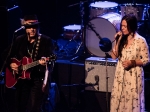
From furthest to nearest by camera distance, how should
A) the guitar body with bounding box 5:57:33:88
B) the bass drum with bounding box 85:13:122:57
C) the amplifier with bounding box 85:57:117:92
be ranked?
the bass drum with bounding box 85:13:122:57, the amplifier with bounding box 85:57:117:92, the guitar body with bounding box 5:57:33:88

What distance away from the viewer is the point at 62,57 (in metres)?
9.80

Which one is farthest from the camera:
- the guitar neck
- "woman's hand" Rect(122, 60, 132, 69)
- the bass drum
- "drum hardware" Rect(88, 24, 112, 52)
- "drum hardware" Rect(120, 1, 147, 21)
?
"drum hardware" Rect(120, 1, 147, 21)

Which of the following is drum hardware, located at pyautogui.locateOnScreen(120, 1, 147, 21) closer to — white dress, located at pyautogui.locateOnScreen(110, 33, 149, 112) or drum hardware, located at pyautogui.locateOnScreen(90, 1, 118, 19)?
drum hardware, located at pyautogui.locateOnScreen(90, 1, 118, 19)

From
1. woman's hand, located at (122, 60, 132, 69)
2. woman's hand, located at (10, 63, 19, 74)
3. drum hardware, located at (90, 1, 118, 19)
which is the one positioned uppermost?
drum hardware, located at (90, 1, 118, 19)

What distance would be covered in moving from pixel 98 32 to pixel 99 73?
116 centimetres

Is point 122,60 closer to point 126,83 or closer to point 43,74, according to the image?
point 126,83

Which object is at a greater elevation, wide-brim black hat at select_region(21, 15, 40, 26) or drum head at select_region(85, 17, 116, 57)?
wide-brim black hat at select_region(21, 15, 40, 26)

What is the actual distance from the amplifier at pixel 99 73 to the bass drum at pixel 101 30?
610 mm

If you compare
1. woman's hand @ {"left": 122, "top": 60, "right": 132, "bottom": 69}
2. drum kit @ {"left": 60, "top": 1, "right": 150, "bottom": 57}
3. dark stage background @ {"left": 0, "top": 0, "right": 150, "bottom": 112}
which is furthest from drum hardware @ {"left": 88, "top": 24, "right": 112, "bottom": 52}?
woman's hand @ {"left": 122, "top": 60, "right": 132, "bottom": 69}

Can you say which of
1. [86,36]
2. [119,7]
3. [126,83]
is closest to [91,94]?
[86,36]

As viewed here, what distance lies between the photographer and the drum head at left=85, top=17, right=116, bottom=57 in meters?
9.09

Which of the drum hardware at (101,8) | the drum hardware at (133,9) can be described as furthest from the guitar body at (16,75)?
the drum hardware at (133,9)

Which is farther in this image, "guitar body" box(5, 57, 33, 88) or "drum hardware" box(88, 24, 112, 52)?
"drum hardware" box(88, 24, 112, 52)

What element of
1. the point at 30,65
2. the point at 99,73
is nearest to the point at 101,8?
the point at 99,73
